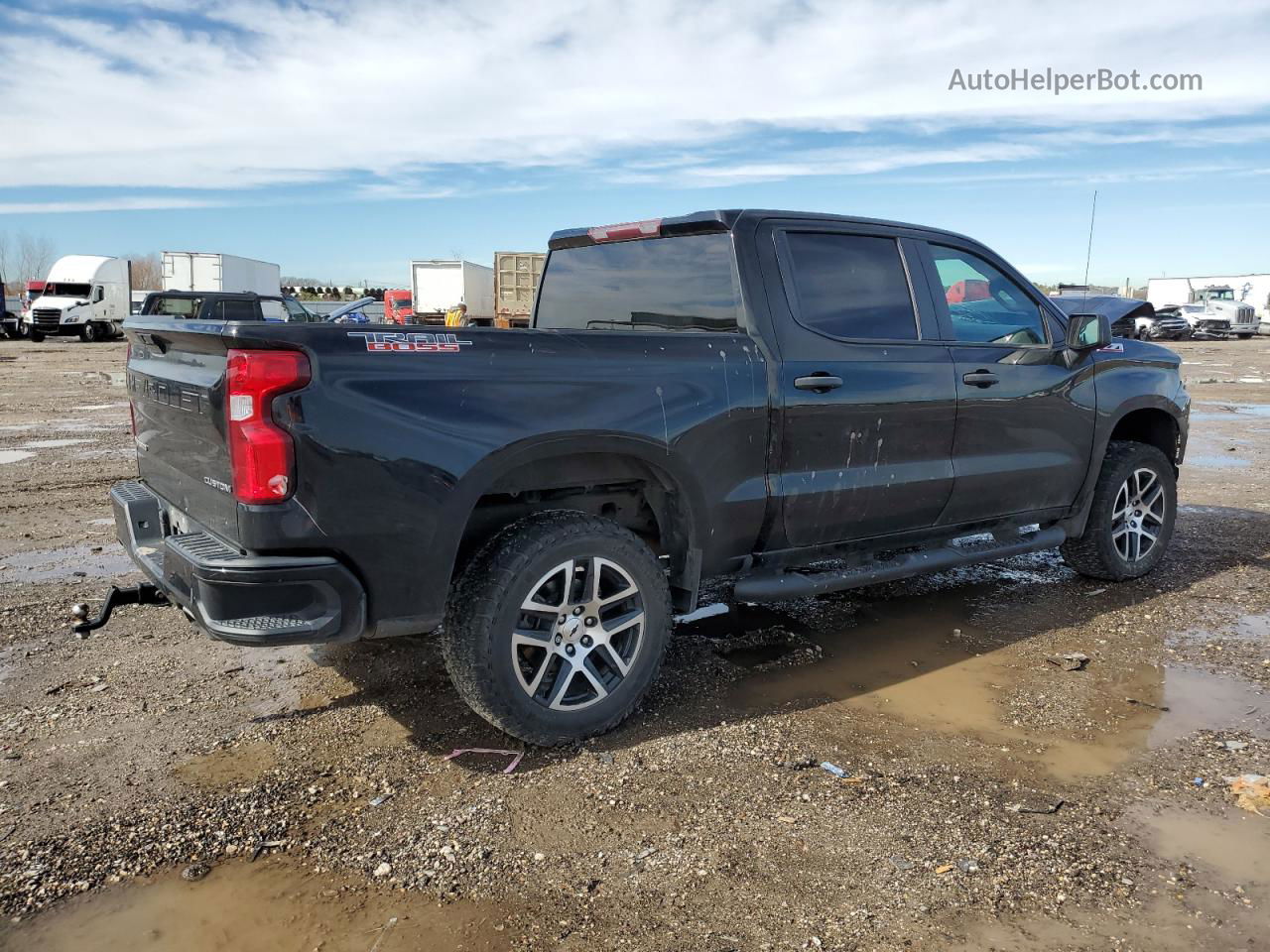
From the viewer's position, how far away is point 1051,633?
16.4 feet

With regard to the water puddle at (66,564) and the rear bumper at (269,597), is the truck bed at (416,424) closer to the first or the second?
the rear bumper at (269,597)

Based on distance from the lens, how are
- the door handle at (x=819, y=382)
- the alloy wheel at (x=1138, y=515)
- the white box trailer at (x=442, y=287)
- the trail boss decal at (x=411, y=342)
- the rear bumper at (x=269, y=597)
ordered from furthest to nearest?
the white box trailer at (x=442, y=287), the alloy wheel at (x=1138, y=515), the door handle at (x=819, y=382), the trail boss decal at (x=411, y=342), the rear bumper at (x=269, y=597)

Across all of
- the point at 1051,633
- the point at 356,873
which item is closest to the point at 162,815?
the point at 356,873

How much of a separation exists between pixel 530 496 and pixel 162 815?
1.62 m

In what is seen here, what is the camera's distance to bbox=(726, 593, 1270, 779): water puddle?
3754 millimetres

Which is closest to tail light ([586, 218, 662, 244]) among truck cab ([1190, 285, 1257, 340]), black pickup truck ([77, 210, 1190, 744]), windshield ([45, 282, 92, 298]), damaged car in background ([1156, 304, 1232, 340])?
black pickup truck ([77, 210, 1190, 744])

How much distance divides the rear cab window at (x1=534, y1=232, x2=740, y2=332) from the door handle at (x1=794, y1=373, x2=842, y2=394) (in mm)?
355

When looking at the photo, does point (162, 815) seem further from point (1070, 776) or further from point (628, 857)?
point (1070, 776)

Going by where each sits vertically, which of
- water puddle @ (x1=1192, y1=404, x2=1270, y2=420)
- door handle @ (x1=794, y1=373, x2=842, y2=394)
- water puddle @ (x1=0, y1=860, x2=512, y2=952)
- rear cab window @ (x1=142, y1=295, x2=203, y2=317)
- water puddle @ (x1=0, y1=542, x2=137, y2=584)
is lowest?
water puddle @ (x1=0, y1=860, x2=512, y2=952)

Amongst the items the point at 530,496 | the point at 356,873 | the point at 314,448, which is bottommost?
the point at 356,873

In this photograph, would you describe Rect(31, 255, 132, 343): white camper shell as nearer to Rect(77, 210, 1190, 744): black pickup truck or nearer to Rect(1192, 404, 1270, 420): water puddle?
Rect(1192, 404, 1270, 420): water puddle

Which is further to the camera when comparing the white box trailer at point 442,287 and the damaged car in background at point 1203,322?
the damaged car in background at point 1203,322

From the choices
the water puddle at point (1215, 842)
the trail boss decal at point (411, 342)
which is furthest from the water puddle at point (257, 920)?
the water puddle at point (1215, 842)

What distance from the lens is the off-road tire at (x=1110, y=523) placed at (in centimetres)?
556
